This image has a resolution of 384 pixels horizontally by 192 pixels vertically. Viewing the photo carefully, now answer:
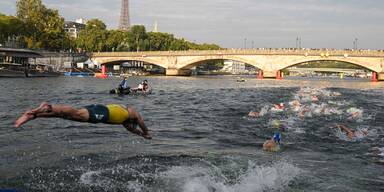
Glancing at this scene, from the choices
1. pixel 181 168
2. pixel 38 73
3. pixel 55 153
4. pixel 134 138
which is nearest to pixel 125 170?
pixel 181 168

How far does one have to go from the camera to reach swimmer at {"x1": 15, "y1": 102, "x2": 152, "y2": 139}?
961cm

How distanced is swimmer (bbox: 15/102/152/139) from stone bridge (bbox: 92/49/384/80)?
98.1 meters

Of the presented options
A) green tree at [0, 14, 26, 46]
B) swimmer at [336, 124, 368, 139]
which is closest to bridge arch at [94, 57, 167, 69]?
green tree at [0, 14, 26, 46]

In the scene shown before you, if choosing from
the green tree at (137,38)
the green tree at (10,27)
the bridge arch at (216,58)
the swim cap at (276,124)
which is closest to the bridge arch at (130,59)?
the bridge arch at (216,58)

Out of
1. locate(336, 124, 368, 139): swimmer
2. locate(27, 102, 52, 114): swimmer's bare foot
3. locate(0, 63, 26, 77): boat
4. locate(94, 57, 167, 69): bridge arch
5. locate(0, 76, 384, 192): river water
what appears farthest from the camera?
locate(94, 57, 167, 69): bridge arch

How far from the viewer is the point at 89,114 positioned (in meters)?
10.5

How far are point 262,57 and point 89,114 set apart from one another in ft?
355

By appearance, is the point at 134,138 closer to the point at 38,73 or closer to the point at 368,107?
the point at 368,107

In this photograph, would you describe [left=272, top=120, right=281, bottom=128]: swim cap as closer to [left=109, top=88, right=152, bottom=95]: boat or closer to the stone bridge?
[left=109, top=88, right=152, bottom=95]: boat

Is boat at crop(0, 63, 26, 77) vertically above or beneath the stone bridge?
beneath

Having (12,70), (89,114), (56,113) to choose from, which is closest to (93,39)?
(12,70)

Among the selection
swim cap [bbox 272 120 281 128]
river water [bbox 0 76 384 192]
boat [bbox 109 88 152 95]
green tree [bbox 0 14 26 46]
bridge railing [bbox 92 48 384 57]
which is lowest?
river water [bbox 0 76 384 192]

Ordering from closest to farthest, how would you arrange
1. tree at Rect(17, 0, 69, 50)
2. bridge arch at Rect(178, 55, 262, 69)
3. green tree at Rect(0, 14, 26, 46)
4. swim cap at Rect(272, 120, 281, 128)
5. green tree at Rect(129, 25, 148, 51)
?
swim cap at Rect(272, 120, 281, 128) → green tree at Rect(0, 14, 26, 46) → tree at Rect(17, 0, 69, 50) → bridge arch at Rect(178, 55, 262, 69) → green tree at Rect(129, 25, 148, 51)

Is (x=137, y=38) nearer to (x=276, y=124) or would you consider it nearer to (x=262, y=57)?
(x=262, y=57)
